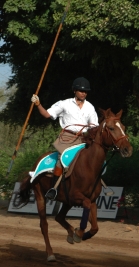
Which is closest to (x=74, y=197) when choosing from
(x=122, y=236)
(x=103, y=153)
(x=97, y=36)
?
(x=103, y=153)

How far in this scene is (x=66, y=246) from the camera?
42.8 feet

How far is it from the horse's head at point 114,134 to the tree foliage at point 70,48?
16.1 ft

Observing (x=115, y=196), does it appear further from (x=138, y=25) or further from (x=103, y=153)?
(x=103, y=153)

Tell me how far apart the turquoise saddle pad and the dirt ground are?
1.37m

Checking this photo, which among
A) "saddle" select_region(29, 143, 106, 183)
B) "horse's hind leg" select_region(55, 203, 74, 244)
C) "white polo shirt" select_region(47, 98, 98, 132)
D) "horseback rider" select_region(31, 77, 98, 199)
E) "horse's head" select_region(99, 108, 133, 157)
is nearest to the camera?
"horse's head" select_region(99, 108, 133, 157)

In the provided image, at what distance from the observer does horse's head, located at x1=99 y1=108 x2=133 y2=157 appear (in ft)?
31.4

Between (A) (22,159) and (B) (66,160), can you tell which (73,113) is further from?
(A) (22,159)

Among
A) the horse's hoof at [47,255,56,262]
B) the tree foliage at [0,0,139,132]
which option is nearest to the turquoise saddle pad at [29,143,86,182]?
the horse's hoof at [47,255,56,262]

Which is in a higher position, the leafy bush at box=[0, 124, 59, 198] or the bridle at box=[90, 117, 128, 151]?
the bridle at box=[90, 117, 128, 151]

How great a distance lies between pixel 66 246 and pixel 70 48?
625 centimetres

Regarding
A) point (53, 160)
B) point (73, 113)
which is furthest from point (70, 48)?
point (53, 160)

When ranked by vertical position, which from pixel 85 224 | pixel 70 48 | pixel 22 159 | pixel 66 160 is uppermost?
pixel 70 48

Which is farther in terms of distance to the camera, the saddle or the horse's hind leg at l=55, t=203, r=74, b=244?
the horse's hind leg at l=55, t=203, r=74, b=244

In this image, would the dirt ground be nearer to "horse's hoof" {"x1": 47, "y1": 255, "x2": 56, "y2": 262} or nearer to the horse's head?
"horse's hoof" {"x1": 47, "y1": 255, "x2": 56, "y2": 262}
